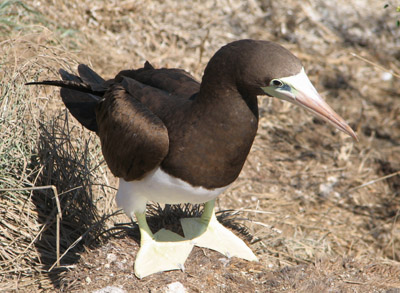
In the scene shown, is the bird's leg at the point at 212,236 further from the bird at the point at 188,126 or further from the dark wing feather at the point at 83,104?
the dark wing feather at the point at 83,104

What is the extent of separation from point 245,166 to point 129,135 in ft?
9.94

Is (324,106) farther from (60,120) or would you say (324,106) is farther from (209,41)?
(209,41)

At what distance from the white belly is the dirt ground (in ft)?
1.01

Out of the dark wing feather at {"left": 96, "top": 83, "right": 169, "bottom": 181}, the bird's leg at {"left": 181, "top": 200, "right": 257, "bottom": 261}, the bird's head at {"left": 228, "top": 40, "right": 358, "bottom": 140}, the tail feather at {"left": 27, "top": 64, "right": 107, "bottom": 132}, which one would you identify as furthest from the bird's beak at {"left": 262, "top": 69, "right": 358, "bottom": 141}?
the tail feather at {"left": 27, "top": 64, "right": 107, "bottom": 132}

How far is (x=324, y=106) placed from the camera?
2777mm

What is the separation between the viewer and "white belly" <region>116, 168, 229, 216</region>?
3.20 metres

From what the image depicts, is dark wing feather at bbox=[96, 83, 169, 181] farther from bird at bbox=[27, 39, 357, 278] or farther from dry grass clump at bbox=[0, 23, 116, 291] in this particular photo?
dry grass clump at bbox=[0, 23, 116, 291]

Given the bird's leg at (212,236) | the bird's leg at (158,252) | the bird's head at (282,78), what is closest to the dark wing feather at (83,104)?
the bird's leg at (158,252)

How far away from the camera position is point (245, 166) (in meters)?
6.14

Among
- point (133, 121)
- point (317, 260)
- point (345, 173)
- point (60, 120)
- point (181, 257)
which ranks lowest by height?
point (345, 173)

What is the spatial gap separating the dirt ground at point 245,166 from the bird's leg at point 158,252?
0.18 feet

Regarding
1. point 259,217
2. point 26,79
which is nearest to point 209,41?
point 259,217

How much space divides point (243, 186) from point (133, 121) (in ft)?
9.34

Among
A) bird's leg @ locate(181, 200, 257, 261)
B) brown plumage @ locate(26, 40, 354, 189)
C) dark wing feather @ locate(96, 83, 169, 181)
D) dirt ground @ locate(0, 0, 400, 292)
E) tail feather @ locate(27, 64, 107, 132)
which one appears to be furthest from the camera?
tail feather @ locate(27, 64, 107, 132)
